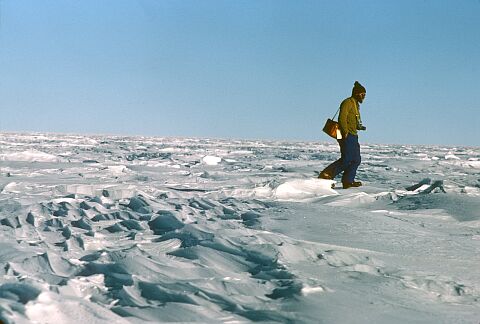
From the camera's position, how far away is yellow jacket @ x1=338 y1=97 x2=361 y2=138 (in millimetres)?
6414

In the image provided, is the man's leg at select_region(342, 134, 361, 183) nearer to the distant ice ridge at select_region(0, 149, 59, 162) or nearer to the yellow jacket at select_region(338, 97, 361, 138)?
the yellow jacket at select_region(338, 97, 361, 138)

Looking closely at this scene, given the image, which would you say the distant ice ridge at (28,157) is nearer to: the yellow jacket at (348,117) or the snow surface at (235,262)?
the yellow jacket at (348,117)

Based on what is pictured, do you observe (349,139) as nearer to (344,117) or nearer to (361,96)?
(344,117)

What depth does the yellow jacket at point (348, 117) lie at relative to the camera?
6.41 meters

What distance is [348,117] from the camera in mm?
6441

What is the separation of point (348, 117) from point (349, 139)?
275 mm

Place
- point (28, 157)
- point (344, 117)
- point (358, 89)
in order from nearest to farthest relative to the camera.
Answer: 1. point (344, 117)
2. point (358, 89)
3. point (28, 157)

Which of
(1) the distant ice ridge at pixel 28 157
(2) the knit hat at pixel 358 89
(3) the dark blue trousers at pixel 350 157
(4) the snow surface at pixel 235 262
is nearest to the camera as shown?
(4) the snow surface at pixel 235 262

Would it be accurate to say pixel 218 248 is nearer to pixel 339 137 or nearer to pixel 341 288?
pixel 341 288

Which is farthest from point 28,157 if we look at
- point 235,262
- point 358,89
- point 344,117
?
point 235,262

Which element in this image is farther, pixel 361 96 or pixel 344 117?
pixel 361 96

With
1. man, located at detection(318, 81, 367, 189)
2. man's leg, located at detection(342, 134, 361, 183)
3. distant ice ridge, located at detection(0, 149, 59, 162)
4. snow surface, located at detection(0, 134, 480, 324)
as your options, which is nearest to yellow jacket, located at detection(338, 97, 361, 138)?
man, located at detection(318, 81, 367, 189)

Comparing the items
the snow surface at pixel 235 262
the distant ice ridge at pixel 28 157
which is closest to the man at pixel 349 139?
the snow surface at pixel 235 262

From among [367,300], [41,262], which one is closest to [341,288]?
[367,300]
